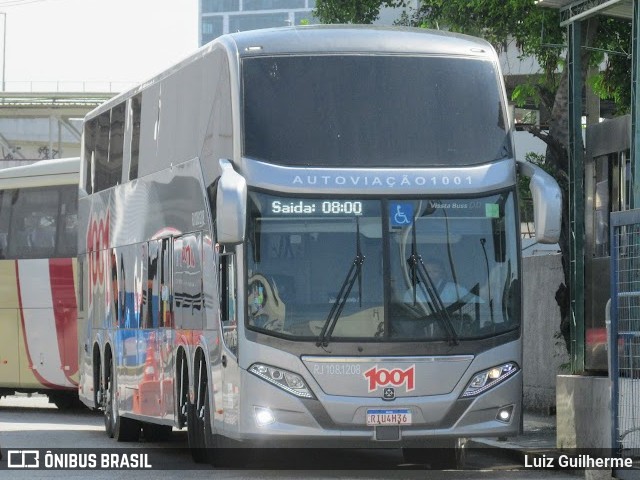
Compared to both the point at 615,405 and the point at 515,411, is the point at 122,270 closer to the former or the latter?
the point at 515,411

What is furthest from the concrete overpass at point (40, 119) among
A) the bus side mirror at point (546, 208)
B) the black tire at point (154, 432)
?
the bus side mirror at point (546, 208)

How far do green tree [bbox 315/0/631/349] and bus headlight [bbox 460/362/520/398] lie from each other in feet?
16.0

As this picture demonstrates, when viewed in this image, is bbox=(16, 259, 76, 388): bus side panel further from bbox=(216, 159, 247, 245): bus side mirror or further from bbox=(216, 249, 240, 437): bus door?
bbox=(216, 159, 247, 245): bus side mirror

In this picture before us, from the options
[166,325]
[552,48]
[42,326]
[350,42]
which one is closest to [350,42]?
[350,42]

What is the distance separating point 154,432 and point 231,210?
8002 millimetres

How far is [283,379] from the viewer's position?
46.1 ft

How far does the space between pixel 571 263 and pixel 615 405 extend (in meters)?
3.94

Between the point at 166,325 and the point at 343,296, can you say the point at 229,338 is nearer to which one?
the point at 343,296

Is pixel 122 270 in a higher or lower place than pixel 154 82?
lower

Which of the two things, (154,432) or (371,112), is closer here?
(371,112)

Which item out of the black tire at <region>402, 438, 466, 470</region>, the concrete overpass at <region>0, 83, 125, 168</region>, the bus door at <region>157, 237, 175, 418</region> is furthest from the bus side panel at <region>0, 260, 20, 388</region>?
the concrete overpass at <region>0, 83, 125, 168</region>

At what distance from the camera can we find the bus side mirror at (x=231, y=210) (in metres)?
13.6

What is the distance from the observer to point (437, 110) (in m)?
14.7

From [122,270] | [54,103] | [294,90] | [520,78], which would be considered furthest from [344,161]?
[54,103]
